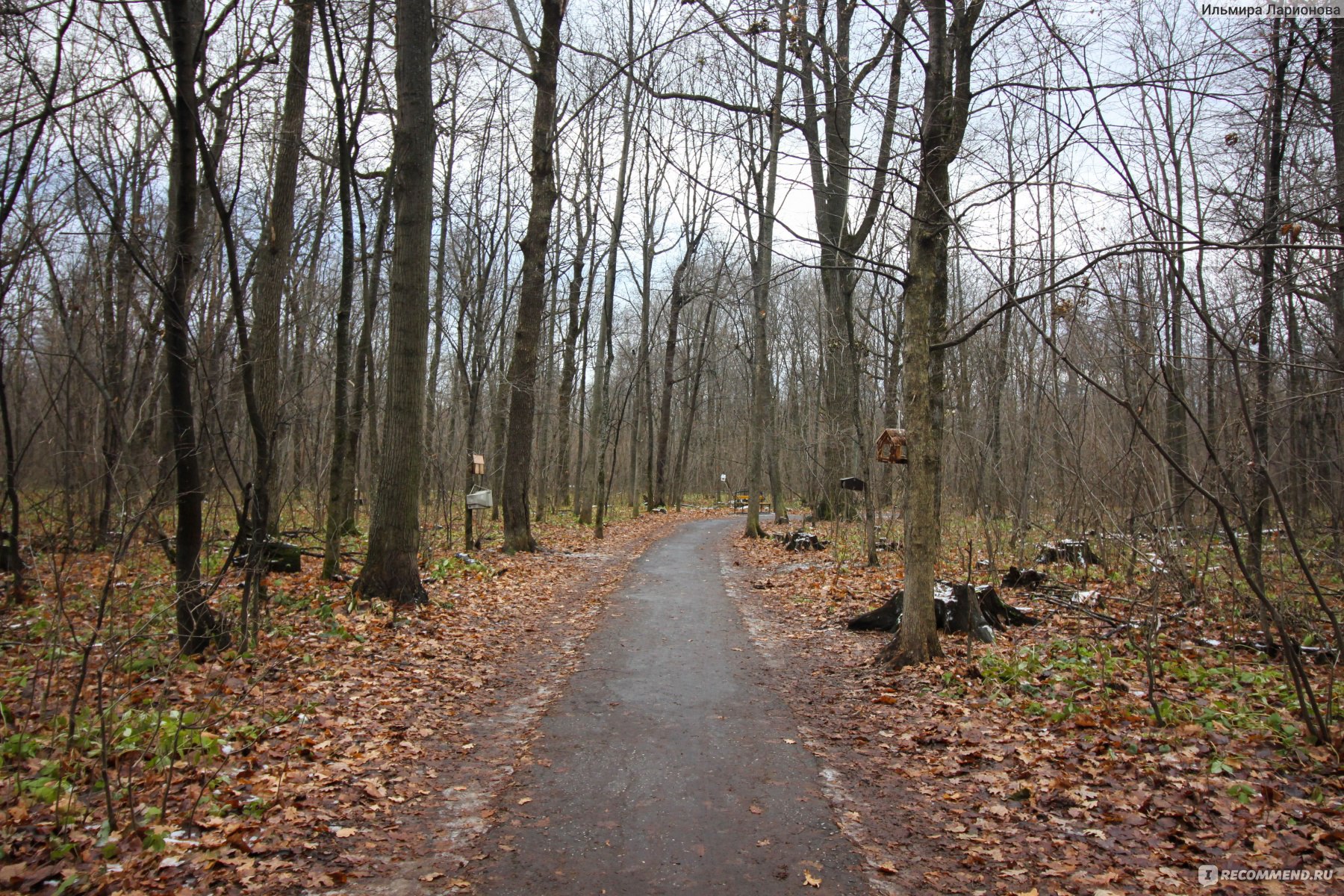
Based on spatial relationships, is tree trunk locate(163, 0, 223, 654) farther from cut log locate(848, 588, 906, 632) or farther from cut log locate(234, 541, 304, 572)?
cut log locate(848, 588, 906, 632)

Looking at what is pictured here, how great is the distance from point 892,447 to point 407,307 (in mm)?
6158

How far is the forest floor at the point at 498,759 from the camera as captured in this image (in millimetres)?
3494

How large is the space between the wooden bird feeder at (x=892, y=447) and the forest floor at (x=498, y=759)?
6.58 ft

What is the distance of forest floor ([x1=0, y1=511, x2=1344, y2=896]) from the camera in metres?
3.49

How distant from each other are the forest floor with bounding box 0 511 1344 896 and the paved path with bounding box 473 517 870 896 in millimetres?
149

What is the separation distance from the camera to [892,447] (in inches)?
311

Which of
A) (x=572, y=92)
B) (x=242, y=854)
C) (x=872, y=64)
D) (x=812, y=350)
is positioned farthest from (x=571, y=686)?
(x=812, y=350)

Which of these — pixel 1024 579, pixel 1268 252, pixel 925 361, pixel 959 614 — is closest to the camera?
pixel 925 361

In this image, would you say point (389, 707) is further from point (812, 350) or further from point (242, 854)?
point (812, 350)

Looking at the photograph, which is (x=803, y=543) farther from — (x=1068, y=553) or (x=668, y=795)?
(x=668, y=795)

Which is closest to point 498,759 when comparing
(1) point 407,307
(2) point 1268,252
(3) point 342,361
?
(1) point 407,307

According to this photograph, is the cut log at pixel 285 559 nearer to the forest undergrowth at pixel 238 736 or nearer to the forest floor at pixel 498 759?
the forest undergrowth at pixel 238 736

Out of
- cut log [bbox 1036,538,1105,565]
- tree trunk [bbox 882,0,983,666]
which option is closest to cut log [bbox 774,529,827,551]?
cut log [bbox 1036,538,1105,565]

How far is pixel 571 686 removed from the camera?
6.55m
